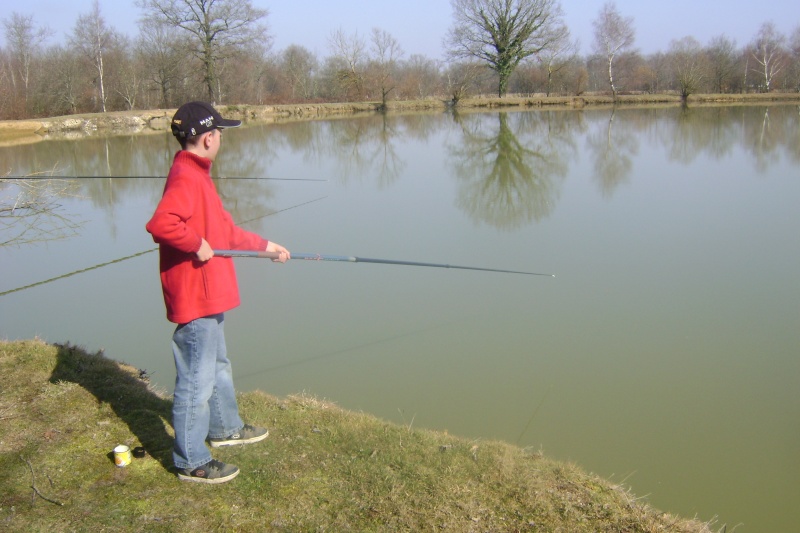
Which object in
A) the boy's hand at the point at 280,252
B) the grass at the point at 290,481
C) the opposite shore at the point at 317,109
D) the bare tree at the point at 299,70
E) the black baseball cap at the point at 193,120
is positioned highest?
the bare tree at the point at 299,70

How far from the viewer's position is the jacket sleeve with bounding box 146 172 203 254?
1775mm

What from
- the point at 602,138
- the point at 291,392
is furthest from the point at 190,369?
the point at 602,138

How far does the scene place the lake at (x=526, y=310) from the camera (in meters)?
2.69

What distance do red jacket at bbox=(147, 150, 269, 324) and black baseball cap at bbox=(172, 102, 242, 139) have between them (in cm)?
6

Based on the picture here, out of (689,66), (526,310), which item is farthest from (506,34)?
(526,310)

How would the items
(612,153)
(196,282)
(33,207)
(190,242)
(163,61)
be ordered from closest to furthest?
(190,242) < (196,282) < (33,207) < (612,153) < (163,61)

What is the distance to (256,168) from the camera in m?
10.2

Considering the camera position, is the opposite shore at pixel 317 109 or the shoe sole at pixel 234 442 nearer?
the shoe sole at pixel 234 442

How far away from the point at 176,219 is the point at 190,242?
72 millimetres

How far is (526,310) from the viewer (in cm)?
397

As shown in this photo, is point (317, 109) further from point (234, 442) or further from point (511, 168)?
point (234, 442)

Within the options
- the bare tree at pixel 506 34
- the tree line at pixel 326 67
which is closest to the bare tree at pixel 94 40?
the tree line at pixel 326 67

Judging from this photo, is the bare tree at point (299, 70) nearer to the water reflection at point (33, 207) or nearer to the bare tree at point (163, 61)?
the bare tree at point (163, 61)

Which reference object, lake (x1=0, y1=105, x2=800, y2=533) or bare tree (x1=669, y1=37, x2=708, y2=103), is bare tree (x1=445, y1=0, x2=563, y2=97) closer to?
bare tree (x1=669, y1=37, x2=708, y2=103)
